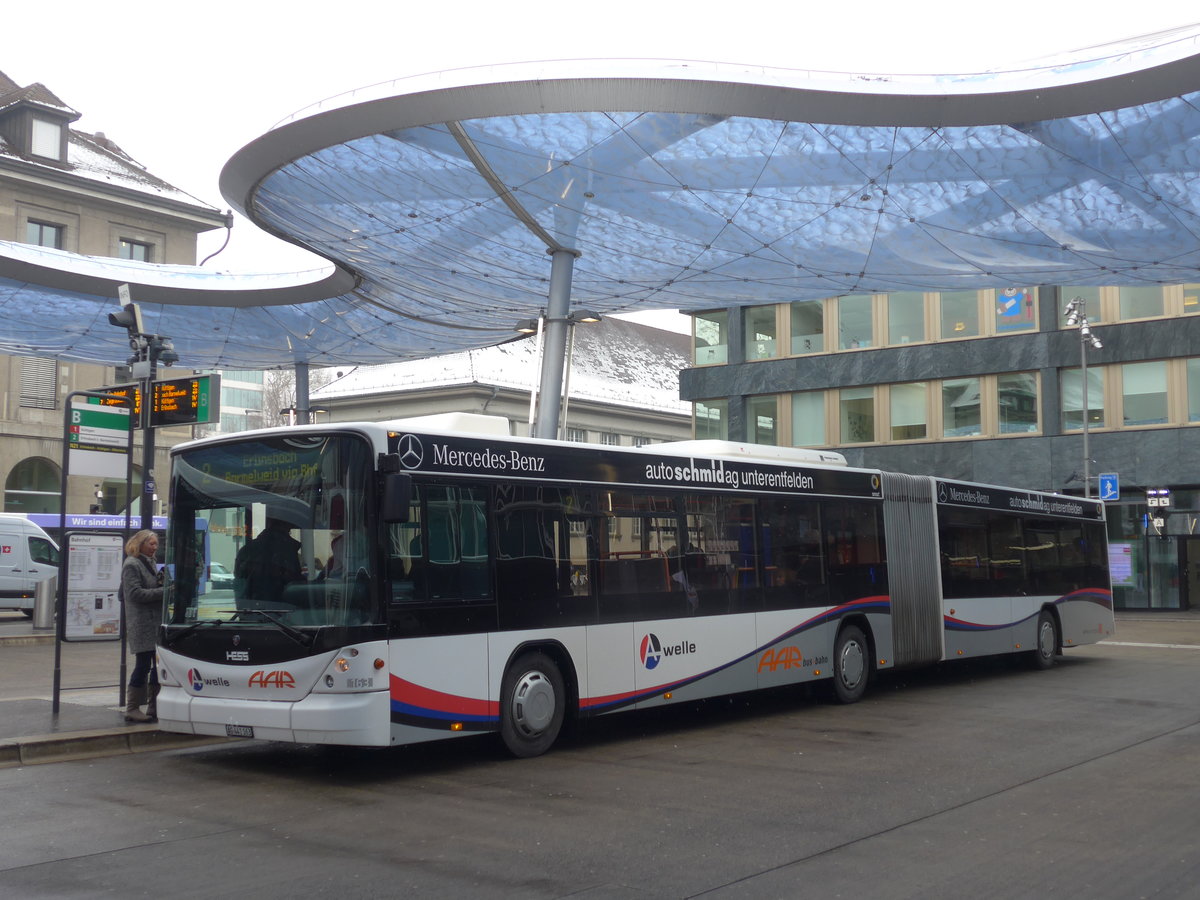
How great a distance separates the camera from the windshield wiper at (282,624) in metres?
9.72

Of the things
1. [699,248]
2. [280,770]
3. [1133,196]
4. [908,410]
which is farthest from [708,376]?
[280,770]

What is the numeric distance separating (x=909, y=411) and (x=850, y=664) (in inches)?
1265

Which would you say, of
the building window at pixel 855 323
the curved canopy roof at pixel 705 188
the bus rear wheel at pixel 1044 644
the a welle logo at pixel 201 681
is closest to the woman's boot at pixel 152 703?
the a welle logo at pixel 201 681

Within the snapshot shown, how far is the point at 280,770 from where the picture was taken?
10430 mm

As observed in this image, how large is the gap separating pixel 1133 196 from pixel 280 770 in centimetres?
1690

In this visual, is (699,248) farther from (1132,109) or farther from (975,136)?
(1132,109)

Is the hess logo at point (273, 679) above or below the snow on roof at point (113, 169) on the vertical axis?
below

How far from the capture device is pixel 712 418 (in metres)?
52.2

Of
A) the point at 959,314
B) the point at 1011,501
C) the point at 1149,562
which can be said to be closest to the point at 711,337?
the point at 959,314

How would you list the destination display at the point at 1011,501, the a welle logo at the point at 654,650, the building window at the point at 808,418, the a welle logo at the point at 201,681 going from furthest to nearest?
the building window at the point at 808,418 → the destination display at the point at 1011,501 → the a welle logo at the point at 654,650 → the a welle logo at the point at 201,681

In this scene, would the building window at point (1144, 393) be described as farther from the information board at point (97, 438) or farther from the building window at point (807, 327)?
the information board at point (97, 438)

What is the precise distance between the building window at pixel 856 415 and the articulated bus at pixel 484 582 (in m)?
32.3

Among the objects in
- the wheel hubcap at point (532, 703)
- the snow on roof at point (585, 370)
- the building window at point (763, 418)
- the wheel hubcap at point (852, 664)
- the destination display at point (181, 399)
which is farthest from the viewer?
the snow on roof at point (585, 370)

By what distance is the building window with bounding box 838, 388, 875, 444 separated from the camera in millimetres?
47500
